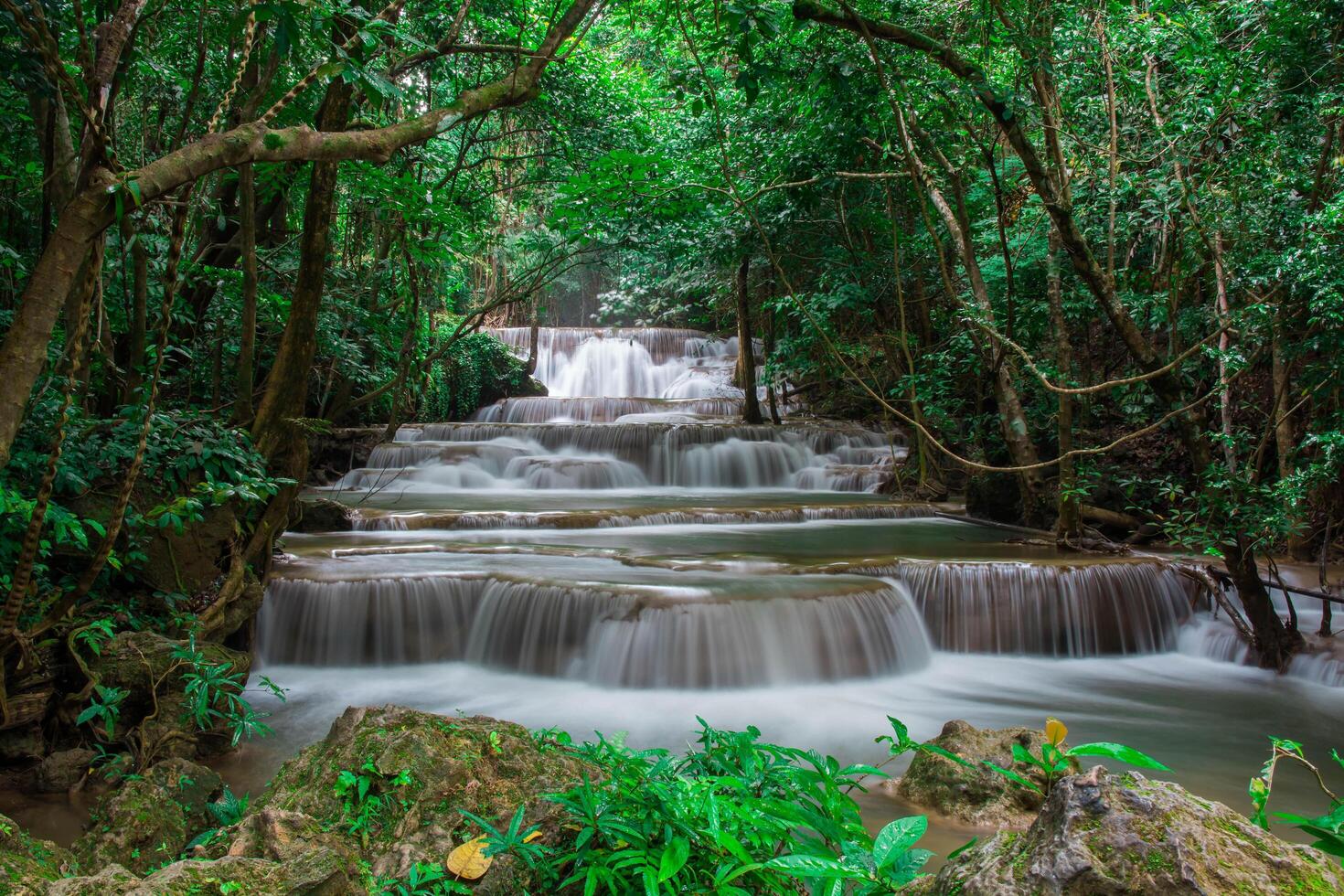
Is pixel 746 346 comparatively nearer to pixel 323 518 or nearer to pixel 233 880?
pixel 323 518

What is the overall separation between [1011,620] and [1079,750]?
239 inches

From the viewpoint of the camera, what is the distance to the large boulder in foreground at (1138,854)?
119 cm

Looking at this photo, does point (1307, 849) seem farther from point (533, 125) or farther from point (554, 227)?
point (533, 125)

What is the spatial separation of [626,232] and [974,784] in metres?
6.28

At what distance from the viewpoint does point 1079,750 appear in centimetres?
135

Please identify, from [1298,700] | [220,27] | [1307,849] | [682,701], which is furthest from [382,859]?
[1298,700]

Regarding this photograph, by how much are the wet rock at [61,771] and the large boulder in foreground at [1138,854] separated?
4374mm

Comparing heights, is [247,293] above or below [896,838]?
above

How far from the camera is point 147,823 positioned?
2764mm

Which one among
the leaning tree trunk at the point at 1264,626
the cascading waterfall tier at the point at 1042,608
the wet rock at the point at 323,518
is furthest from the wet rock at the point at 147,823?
the leaning tree trunk at the point at 1264,626

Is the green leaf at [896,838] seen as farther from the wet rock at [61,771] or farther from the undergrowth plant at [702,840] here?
the wet rock at [61,771]

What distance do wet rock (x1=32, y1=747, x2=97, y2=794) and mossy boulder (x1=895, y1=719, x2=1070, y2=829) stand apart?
409 cm

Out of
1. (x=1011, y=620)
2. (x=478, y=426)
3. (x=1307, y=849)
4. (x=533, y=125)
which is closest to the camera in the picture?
(x=1307, y=849)

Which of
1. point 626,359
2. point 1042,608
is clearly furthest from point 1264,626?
point 626,359
